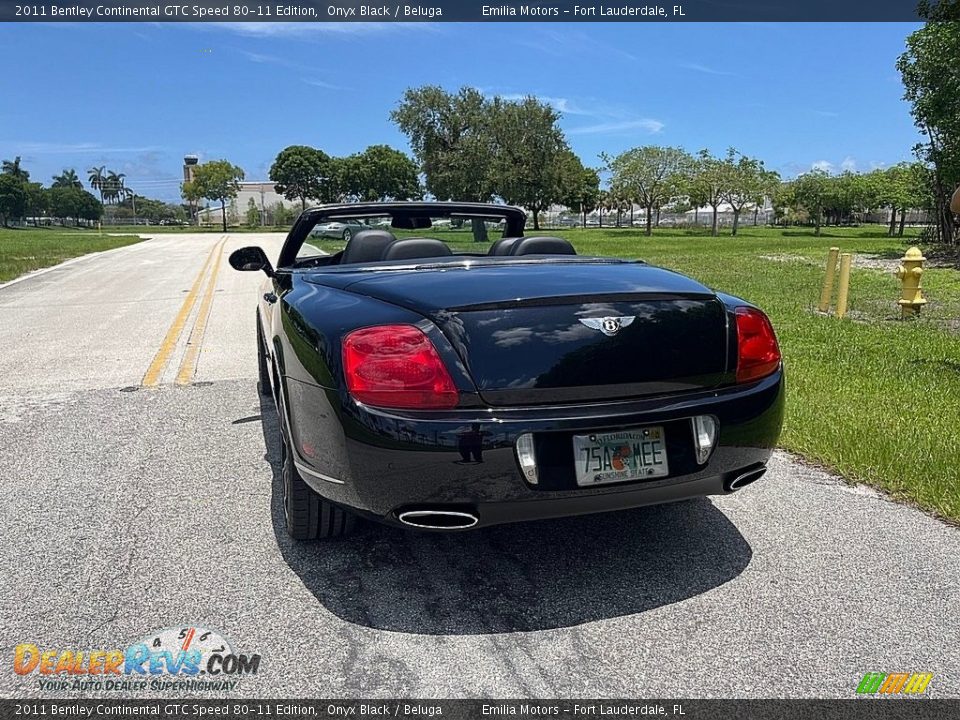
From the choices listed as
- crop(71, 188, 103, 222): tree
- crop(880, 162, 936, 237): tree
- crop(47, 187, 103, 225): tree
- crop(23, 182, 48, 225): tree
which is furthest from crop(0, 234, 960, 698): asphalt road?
crop(71, 188, 103, 222): tree

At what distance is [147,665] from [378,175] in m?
83.2

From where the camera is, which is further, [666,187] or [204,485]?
[666,187]

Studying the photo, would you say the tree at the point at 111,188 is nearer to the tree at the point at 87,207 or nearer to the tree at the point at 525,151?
the tree at the point at 87,207

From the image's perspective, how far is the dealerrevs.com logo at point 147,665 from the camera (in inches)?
87.4

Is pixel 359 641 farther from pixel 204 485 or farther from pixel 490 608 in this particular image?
pixel 204 485

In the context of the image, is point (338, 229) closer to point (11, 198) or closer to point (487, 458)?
point (487, 458)

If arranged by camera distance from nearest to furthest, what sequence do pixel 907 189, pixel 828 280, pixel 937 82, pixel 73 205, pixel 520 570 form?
pixel 520 570
pixel 828 280
pixel 937 82
pixel 907 189
pixel 73 205

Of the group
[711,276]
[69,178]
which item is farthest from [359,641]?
[69,178]

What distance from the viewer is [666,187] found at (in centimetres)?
5750

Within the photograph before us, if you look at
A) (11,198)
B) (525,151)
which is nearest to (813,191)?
(525,151)

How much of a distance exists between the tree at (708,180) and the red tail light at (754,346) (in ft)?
189

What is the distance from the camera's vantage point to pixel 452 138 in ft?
170

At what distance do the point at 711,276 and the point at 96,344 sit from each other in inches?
527

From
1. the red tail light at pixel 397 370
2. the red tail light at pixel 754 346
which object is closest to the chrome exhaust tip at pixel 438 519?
the red tail light at pixel 397 370
